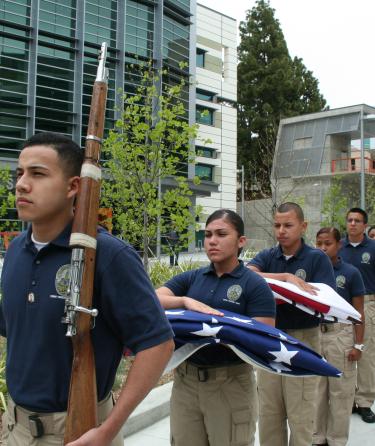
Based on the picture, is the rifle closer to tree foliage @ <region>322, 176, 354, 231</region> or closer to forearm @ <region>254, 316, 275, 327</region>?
forearm @ <region>254, 316, 275, 327</region>

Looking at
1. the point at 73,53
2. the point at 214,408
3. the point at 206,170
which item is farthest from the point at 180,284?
the point at 206,170

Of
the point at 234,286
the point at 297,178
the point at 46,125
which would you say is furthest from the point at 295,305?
the point at 297,178

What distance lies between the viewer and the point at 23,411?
2.08m

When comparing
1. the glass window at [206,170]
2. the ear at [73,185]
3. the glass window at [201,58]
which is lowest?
the ear at [73,185]

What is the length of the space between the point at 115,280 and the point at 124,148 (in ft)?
26.4

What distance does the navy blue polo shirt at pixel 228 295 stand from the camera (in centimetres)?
316

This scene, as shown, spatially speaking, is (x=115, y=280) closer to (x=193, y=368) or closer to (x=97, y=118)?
(x=97, y=118)

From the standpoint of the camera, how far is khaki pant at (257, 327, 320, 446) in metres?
4.07

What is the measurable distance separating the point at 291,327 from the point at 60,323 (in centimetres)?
271

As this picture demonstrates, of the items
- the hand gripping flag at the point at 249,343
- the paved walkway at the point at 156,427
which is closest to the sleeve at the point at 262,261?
the hand gripping flag at the point at 249,343

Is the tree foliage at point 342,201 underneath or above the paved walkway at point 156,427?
above

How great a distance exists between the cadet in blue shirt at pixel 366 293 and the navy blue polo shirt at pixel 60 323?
15.0 ft

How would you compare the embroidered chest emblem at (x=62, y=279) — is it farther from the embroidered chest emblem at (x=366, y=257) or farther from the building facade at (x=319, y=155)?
the building facade at (x=319, y=155)

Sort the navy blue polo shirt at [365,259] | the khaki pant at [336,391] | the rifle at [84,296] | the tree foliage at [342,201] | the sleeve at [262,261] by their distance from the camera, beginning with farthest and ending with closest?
the tree foliage at [342,201] → the navy blue polo shirt at [365,259] → the khaki pant at [336,391] → the sleeve at [262,261] → the rifle at [84,296]
